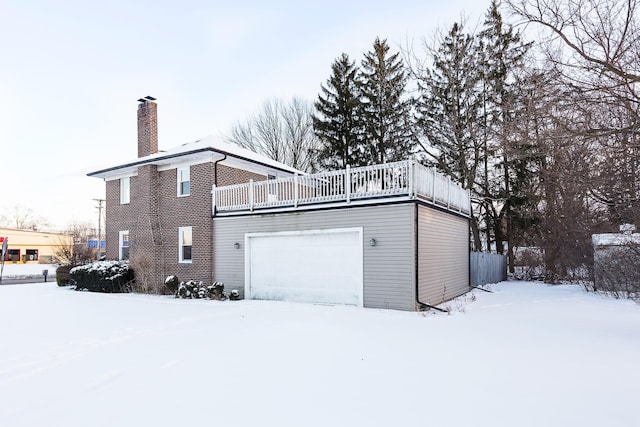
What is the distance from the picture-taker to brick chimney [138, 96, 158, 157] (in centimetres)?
1755

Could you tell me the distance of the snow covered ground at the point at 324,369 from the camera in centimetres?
392

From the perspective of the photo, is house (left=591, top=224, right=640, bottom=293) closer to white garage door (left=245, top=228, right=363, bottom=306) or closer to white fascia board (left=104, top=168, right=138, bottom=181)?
white garage door (left=245, top=228, right=363, bottom=306)

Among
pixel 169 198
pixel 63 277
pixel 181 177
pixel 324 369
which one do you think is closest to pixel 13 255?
pixel 63 277

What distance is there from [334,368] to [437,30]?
23.9 meters

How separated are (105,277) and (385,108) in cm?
2034

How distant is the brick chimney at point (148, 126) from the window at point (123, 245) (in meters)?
3.94

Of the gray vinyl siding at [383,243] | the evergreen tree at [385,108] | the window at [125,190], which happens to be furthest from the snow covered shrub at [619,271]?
the window at [125,190]

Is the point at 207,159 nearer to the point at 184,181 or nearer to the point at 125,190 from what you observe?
the point at 184,181

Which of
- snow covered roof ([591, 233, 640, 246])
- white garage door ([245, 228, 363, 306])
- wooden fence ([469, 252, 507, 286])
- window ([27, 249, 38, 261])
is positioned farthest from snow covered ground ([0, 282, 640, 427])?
window ([27, 249, 38, 261])

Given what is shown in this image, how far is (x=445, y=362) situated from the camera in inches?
221

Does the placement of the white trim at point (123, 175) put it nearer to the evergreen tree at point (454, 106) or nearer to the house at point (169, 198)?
the house at point (169, 198)

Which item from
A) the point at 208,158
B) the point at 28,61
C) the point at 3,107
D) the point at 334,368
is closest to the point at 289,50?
the point at 208,158

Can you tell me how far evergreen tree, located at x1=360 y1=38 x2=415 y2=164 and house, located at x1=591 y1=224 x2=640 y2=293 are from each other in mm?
14250

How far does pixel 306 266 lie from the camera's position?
11.7 metres
